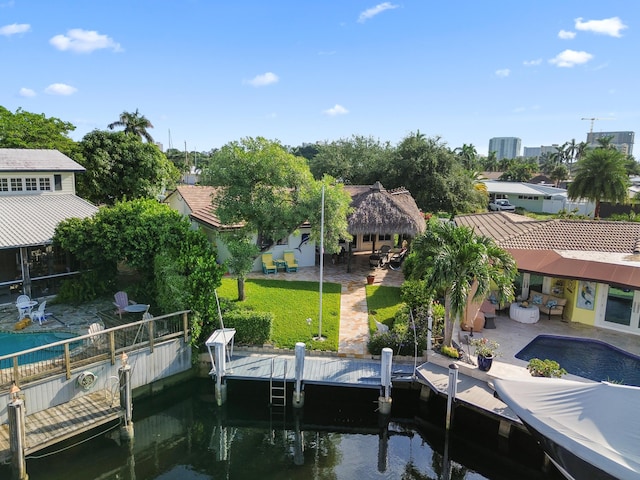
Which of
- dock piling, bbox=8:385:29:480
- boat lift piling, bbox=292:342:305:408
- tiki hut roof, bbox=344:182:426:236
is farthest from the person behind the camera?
tiki hut roof, bbox=344:182:426:236

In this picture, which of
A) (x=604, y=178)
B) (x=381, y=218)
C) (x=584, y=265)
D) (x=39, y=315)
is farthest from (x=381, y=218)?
(x=604, y=178)

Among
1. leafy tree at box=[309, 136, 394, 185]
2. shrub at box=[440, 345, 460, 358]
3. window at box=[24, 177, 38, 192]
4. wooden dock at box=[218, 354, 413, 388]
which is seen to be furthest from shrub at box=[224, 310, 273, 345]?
leafy tree at box=[309, 136, 394, 185]

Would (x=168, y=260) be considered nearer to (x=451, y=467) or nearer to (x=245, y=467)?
(x=245, y=467)

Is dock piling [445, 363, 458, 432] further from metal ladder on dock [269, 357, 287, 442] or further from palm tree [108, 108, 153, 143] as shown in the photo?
palm tree [108, 108, 153, 143]

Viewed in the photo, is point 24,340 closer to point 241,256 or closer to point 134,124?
point 241,256

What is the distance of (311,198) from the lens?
730 inches

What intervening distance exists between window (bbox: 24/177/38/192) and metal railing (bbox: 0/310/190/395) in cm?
1411

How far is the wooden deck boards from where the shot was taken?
11.9 metres

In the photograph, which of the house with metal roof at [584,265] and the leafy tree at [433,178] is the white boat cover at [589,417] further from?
the leafy tree at [433,178]

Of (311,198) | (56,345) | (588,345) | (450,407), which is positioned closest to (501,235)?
(588,345)

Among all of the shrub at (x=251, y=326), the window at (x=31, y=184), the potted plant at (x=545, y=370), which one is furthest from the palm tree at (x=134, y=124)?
the potted plant at (x=545, y=370)

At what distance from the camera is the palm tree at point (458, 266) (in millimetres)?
13797

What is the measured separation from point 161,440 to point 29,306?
8.55 meters

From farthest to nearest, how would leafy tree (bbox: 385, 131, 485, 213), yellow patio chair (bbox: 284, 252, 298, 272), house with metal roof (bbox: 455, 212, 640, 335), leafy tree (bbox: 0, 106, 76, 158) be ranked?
leafy tree (bbox: 385, 131, 485, 213), leafy tree (bbox: 0, 106, 76, 158), yellow patio chair (bbox: 284, 252, 298, 272), house with metal roof (bbox: 455, 212, 640, 335)
